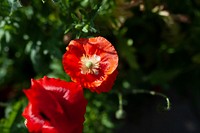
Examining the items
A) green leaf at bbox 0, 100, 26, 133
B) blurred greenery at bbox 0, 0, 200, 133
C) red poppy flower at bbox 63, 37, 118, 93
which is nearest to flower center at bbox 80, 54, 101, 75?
red poppy flower at bbox 63, 37, 118, 93

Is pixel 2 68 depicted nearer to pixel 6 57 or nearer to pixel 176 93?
pixel 6 57

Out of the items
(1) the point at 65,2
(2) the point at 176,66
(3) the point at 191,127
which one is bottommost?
(3) the point at 191,127

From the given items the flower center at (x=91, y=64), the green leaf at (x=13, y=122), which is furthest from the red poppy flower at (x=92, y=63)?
the green leaf at (x=13, y=122)

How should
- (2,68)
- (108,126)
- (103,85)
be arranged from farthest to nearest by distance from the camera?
1. (2,68)
2. (108,126)
3. (103,85)

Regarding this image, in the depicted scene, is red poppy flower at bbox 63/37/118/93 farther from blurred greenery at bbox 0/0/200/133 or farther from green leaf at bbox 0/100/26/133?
green leaf at bbox 0/100/26/133

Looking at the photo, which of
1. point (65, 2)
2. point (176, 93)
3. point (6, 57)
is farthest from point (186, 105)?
point (65, 2)

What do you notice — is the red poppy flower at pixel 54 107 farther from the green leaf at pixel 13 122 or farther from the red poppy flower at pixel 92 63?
the green leaf at pixel 13 122

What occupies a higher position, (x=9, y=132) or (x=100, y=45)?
(x=100, y=45)

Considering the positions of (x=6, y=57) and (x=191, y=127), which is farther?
(x=191, y=127)
